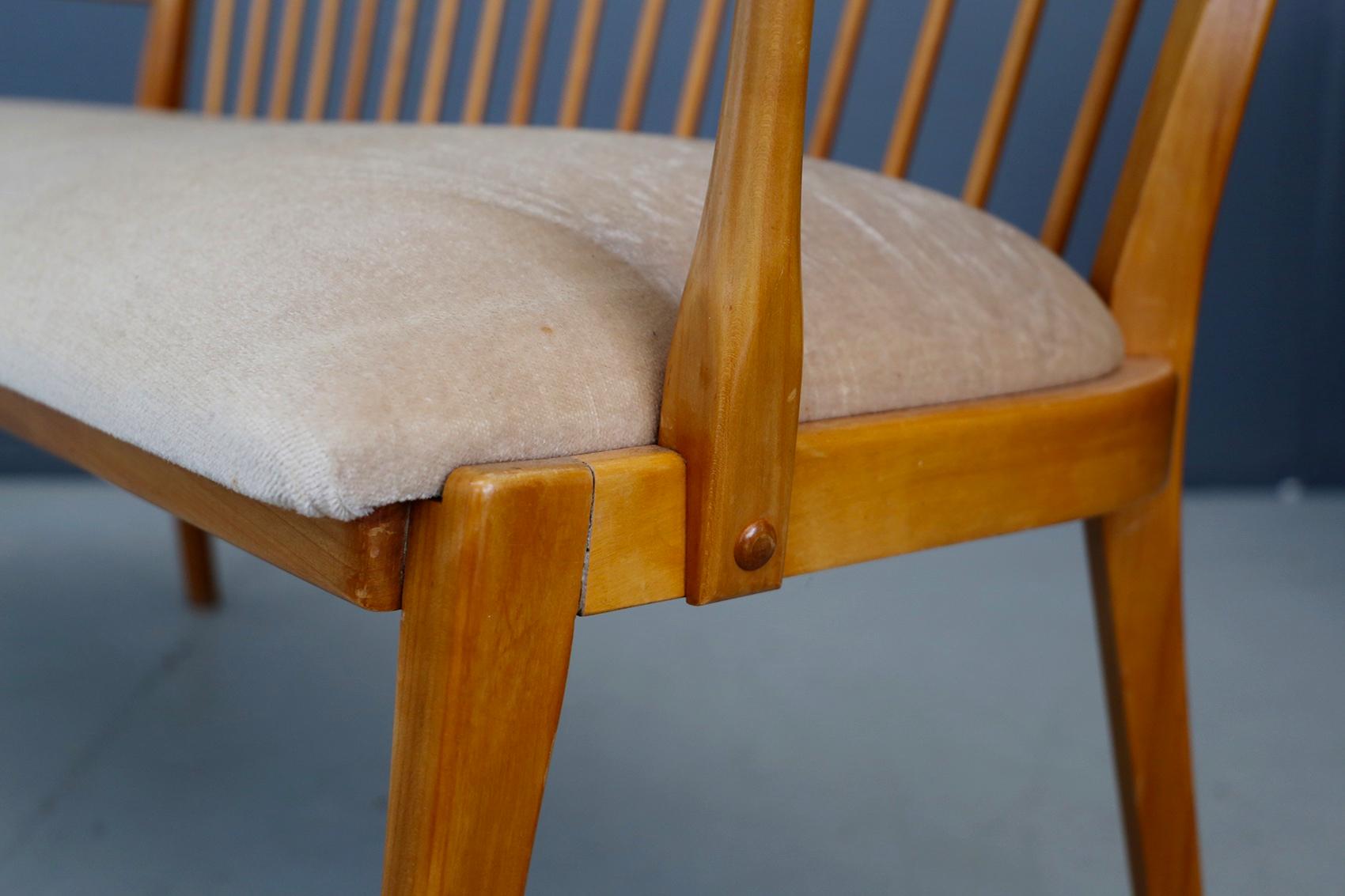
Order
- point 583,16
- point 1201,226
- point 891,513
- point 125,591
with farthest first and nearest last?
point 125,591 < point 583,16 < point 1201,226 < point 891,513

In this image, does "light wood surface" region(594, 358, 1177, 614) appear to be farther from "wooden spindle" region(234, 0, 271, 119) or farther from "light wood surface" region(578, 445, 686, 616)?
"wooden spindle" region(234, 0, 271, 119)

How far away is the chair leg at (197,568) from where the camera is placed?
1.14 metres

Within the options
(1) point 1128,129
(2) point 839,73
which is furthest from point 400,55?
(1) point 1128,129

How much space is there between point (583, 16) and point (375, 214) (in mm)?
383

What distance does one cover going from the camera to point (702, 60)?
0.69m

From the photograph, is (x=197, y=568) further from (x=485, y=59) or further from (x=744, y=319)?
(x=744, y=319)

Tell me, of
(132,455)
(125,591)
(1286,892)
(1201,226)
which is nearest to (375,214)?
(132,455)

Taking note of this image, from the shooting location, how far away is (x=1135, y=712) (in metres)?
0.56

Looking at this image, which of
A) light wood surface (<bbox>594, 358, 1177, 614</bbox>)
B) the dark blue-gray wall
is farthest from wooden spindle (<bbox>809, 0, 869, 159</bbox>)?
the dark blue-gray wall

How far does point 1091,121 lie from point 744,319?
0.31 metres

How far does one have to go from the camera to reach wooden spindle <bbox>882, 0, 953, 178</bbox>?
61cm

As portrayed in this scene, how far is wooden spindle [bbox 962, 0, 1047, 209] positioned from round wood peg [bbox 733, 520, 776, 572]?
276 millimetres

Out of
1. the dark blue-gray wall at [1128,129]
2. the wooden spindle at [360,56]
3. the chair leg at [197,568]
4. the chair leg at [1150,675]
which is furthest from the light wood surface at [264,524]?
the dark blue-gray wall at [1128,129]

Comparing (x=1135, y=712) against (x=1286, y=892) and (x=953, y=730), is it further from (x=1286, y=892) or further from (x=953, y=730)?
(x=953, y=730)
